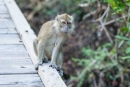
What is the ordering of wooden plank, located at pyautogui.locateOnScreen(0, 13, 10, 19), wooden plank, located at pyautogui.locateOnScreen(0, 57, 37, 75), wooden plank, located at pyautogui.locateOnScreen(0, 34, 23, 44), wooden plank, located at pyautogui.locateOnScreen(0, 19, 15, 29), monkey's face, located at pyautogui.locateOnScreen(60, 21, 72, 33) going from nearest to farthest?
wooden plank, located at pyautogui.locateOnScreen(0, 57, 37, 75) < monkey's face, located at pyautogui.locateOnScreen(60, 21, 72, 33) < wooden plank, located at pyautogui.locateOnScreen(0, 34, 23, 44) < wooden plank, located at pyautogui.locateOnScreen(0, 19, 15, 29) < wooden plank, located at pyautogui.locateOnScreen(0, 13, 10, 19)

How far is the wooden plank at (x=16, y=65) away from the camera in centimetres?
362

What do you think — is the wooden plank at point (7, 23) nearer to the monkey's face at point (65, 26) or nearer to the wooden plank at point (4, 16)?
the wooden plank at point (4, 16)

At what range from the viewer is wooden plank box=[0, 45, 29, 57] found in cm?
412

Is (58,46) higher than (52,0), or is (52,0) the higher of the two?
(58,46)

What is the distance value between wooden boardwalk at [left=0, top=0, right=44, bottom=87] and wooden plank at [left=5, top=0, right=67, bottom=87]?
6 centimetres

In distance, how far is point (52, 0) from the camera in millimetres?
10055

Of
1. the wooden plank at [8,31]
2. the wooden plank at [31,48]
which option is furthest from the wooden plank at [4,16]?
the wooden plank at [8,31]

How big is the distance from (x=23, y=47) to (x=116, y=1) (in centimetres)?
134

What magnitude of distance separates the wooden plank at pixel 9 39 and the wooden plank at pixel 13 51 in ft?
0.55

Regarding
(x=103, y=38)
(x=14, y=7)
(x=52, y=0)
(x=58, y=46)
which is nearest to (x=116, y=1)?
(x=58, y=46)

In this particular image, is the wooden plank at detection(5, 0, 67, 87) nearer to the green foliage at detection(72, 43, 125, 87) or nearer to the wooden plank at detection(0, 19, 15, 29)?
the wooden plank at detection(0, 19, 15, 29)

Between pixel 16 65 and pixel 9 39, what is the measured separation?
97cm

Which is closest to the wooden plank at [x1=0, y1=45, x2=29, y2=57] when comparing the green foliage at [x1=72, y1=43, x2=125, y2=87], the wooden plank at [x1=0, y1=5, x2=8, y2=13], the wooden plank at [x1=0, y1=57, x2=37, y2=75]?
the wooden plank at [x1=0, y1=57, x2=37, y2=75]

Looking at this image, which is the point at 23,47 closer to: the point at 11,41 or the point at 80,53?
the point at 11,41
